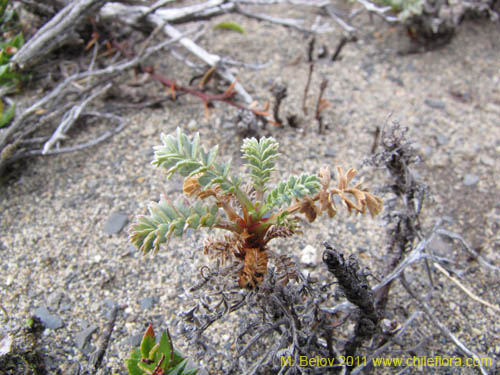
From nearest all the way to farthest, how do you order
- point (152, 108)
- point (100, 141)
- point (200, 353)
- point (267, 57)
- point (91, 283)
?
point (200, 353)
point (91, 283)
point (100, 141)
point (152, 108)
point (267, 57)

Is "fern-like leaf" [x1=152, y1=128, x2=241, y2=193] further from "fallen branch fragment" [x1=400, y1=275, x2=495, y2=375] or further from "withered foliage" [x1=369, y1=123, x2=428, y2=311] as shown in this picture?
"fallen branch fragment" [x1=400, y1=275, x2=495, y2=375]

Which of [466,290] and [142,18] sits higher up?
[142,18]

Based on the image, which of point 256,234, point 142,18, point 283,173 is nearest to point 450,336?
point 256,234

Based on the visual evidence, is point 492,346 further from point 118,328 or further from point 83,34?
point 83,34

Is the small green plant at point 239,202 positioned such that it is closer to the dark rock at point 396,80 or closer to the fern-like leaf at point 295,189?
the fern-like leaf at point 295,189

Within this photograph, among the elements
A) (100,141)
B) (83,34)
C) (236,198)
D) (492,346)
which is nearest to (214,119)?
(100,141)

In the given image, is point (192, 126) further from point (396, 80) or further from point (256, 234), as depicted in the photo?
point (396, 80)

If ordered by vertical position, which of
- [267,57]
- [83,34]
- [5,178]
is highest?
[83,34]
